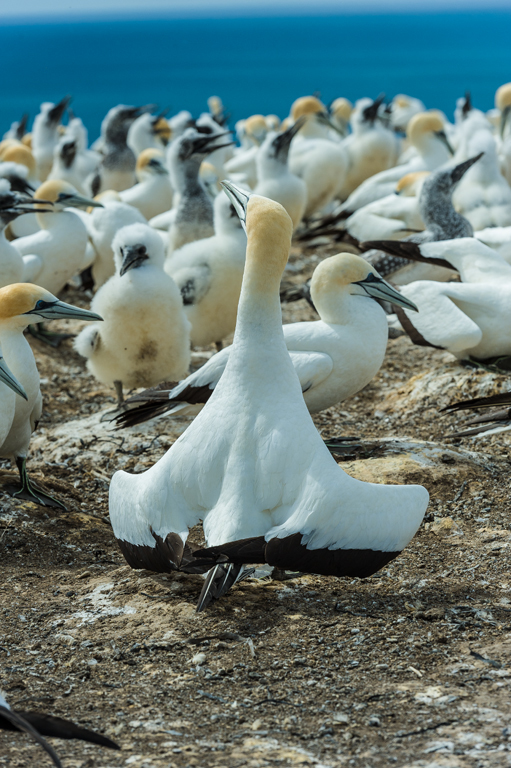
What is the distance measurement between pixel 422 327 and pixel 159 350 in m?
1.65

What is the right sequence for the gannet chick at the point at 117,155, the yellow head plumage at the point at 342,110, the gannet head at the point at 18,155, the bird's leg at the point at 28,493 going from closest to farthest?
the bird's leg at the point at 28,493, the gannet head at the point at 18,155, the gannet chick at the point at 117,155, the yellow head plumage at the point at 342,110

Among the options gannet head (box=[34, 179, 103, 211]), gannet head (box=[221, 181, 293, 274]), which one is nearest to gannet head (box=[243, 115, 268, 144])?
gannet head (box=[34, 179, 103, 211])

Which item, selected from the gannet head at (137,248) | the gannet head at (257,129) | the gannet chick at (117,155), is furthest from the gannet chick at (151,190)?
the gannet head at (257,129)

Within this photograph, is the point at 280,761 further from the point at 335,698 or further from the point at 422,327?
the point at 422,327

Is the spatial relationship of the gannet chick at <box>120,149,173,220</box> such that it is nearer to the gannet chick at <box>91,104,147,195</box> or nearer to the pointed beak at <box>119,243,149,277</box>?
the gannet chick at <box>91,104,147,195</box>

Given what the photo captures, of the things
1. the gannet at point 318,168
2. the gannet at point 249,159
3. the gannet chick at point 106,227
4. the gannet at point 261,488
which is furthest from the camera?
the gannet at point 249,159

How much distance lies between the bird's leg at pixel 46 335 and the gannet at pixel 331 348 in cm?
294

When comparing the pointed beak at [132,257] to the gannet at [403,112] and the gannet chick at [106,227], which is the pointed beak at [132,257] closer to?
the gannet chick at [106,227]

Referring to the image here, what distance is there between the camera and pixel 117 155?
1267cm

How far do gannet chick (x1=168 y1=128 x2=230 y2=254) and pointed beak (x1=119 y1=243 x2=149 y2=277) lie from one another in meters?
2.21

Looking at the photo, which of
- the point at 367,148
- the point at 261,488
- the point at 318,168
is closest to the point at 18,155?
the point at 318,168

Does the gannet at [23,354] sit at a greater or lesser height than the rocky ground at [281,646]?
greater

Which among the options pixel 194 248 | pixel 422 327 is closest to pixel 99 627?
pixel 422 327

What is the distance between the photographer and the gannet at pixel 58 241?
7.62 metres
